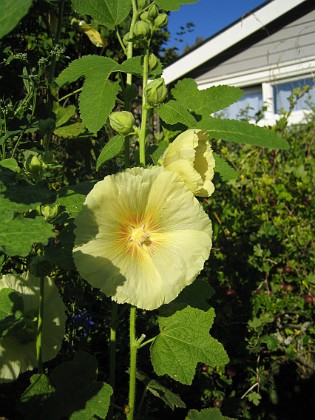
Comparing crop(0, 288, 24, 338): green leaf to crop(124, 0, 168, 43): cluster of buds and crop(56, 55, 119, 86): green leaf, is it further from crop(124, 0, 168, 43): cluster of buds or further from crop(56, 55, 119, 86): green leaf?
crop(124, 0, 168, 43): cluster of buds

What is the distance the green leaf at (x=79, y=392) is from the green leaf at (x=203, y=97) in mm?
607

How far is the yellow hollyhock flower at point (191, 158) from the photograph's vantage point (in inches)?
33.4

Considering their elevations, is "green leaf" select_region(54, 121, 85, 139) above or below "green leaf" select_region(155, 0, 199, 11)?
below

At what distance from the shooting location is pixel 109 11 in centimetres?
101

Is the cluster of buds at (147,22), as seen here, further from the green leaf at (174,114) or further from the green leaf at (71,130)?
the green leaf at (71,130)

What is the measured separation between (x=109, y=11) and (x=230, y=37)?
20.0ft

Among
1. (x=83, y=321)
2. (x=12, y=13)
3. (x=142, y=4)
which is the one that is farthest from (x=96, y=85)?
(x=83, y=321)

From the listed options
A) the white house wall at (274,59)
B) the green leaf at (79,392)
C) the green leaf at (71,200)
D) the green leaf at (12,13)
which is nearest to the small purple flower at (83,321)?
the green leaf at (79,392)

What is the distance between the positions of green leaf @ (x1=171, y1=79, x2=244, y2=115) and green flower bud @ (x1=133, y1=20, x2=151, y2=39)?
0.61 feet

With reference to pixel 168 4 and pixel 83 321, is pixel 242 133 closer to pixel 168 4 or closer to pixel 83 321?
pixel 168 4

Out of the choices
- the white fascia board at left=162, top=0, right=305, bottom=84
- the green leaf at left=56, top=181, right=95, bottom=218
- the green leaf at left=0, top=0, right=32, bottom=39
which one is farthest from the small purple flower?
the white fascia board at left=162, top=0, right=305, bottom=84

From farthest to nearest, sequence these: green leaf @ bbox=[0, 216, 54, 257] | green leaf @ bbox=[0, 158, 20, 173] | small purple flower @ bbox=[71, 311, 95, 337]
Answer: small purple flower @ bbox=[71, 311, 95, 337], green leaf @ bbox=[0, 158, 20, 173], green leaf @ bbox=[0, 216, 54, 257]

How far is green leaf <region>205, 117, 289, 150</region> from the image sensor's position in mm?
935

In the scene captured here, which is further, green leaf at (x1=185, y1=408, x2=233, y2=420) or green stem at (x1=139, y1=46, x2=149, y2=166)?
green leaf at (x1=185, y1=408, x2=233, y2=420)
